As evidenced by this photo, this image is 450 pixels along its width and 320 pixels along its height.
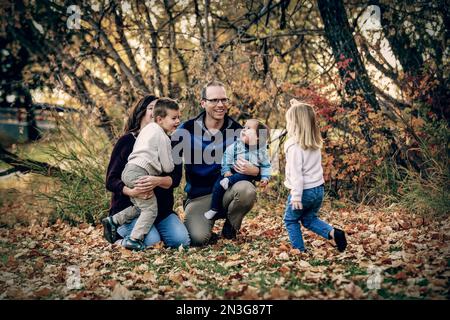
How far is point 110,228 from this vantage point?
5164 millimetres

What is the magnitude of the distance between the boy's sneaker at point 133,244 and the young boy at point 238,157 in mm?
A: 739

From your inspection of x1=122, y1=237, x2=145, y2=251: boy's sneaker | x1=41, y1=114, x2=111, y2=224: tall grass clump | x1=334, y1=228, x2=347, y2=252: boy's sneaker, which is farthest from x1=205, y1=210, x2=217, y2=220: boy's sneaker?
x1=41, y1=114, x2=111, y2=224: tall grass clump

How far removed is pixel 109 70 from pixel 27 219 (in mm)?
3456

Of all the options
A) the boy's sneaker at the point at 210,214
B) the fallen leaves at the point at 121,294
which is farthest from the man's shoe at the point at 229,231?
the fallen leaves at the point at 121,294

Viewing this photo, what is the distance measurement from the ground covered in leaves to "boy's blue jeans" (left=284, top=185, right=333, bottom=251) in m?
0.17

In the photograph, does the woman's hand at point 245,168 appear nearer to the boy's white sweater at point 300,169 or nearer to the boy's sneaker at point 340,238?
the boy's white sweater at point 300,169

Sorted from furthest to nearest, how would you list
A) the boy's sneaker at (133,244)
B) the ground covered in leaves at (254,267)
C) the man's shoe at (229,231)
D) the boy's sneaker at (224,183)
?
the man's shoe at (229,231) < the boy's sneaker at (224,183) < the boy's sneaker at (133,244) < the ground covered in leaves at (254,267)

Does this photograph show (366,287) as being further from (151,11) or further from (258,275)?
(151,11)

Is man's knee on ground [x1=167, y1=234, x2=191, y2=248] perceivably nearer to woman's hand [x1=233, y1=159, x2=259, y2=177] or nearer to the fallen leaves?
woman's hand [x1=233, y1=159, x2=259, y2=177]

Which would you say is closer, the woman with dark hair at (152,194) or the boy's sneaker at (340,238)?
the boy's sneaker at (340,238)

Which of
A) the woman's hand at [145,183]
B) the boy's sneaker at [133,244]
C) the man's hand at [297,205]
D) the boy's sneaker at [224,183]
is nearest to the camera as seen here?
the man's hand at [297,205]

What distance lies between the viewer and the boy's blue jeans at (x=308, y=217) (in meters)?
4.41
